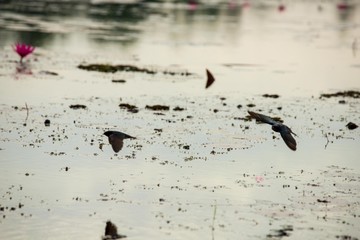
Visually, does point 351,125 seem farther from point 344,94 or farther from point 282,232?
point 282,232

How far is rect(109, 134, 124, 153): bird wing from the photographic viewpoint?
1232 cm

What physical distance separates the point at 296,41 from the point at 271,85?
12.6 m

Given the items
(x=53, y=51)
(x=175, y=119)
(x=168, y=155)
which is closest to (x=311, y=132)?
(x=175, y=119)

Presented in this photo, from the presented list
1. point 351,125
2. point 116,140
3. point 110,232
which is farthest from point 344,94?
point 110,232

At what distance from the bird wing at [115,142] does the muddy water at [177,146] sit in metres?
0.24

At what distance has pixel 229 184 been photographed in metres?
11.5

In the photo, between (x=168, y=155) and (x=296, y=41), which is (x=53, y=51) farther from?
(x=168, y=155)

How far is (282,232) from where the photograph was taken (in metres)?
9.52

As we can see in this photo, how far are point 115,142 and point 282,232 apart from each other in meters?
3.73

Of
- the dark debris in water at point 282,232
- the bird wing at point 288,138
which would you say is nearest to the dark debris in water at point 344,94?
the bird wing at point 288,138

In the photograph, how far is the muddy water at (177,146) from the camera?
9867 mm

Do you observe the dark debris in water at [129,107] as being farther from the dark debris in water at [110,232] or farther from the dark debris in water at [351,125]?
the dark debris in water at [110,232]

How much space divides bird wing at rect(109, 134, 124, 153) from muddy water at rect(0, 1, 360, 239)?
9.6 inches

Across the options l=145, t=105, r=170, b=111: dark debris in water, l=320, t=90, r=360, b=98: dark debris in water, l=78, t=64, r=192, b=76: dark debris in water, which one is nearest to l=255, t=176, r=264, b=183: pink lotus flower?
l=145, t=105, r=170, b=111: dark debris in water
